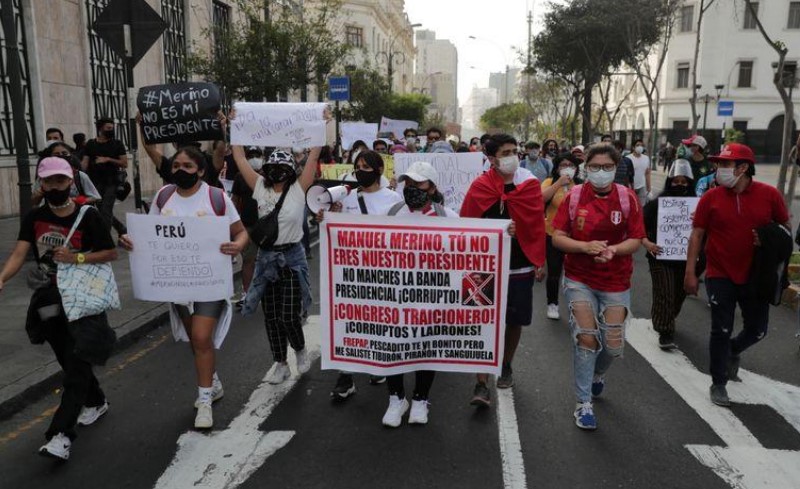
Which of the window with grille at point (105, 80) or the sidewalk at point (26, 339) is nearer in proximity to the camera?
the sidewalk at point (26, 339)

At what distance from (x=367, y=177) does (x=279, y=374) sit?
1.78m

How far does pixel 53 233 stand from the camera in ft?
13.2

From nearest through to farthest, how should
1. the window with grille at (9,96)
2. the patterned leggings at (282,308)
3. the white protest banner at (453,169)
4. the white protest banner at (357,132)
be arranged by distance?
the patterned leggings at (282,308) < the white protest banner at (453,169) < the window with grille at (9,96) < the white protest banner at (357,132)

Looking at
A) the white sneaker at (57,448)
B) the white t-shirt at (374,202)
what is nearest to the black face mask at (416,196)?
the white t-shirt at (374,202)

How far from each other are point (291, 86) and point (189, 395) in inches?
450

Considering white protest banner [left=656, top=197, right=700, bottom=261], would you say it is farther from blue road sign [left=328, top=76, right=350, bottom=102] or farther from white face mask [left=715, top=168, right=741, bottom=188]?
blue road sign [left=328, top=76, right=350, bottom=102]

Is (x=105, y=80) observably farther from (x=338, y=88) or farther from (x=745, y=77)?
(x=745, y=77)

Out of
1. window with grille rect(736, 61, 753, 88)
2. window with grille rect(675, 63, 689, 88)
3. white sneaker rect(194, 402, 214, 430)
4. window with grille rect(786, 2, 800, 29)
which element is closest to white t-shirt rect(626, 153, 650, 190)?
white sneaker rect(194, 402, 214, 430)

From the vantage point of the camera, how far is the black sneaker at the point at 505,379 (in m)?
5.19

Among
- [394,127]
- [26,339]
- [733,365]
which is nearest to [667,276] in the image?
[733,365]

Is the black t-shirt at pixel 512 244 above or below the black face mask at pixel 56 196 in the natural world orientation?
below

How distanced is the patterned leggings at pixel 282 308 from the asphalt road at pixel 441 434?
423 mm

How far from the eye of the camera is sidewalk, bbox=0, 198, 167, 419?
498cm

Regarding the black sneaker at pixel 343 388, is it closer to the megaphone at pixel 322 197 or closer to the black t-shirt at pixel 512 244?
the megaphone at pixel 322 197
